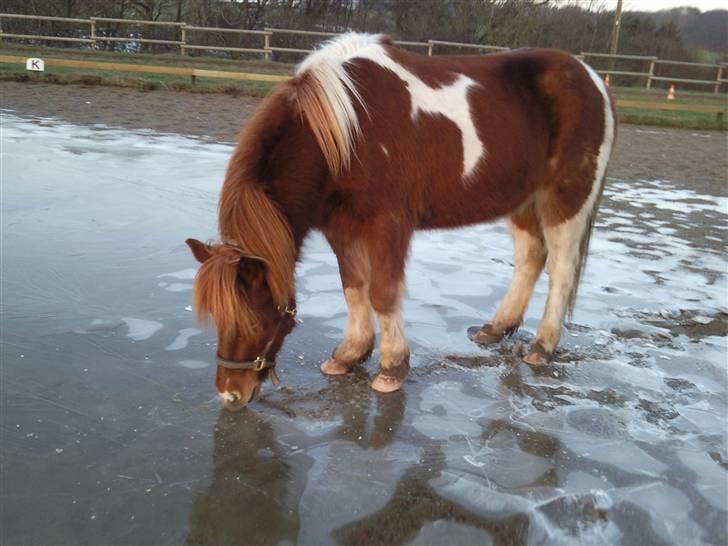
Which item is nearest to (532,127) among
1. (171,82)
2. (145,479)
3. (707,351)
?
(707,351)

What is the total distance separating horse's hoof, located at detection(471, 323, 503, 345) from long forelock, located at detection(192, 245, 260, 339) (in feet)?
5.90

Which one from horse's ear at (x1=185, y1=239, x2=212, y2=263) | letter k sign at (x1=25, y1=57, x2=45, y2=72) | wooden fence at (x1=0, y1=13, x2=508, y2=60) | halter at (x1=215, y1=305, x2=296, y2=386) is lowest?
halter at (x1=215, y1=305, x2=296, y2=386)

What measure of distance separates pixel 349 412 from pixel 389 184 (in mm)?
1139

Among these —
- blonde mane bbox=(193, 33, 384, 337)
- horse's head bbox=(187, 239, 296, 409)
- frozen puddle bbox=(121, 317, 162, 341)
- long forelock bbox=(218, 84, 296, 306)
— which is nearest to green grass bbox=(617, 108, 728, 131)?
blonde mane bbox=(193, 33, 384, 337)

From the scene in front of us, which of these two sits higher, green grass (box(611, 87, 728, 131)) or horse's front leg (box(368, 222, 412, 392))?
green grass (box(611, 87, 728, 131))

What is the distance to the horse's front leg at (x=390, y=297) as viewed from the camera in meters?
3.03

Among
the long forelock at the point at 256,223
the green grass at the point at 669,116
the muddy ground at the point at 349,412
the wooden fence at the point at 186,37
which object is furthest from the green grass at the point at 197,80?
the long forelock at the point at 256,223

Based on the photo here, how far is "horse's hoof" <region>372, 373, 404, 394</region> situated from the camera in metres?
3.24

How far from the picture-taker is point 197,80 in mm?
17609

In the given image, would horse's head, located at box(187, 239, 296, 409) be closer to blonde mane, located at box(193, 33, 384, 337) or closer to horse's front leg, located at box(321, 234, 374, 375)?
blonde mane, located at box(193, 33, 384, 337)

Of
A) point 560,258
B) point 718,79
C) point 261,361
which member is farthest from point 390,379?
point 718,79

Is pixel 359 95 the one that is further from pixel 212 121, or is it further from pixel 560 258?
pixel 212 121

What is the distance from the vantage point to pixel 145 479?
2430 mm

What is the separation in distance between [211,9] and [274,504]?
2792 cm
